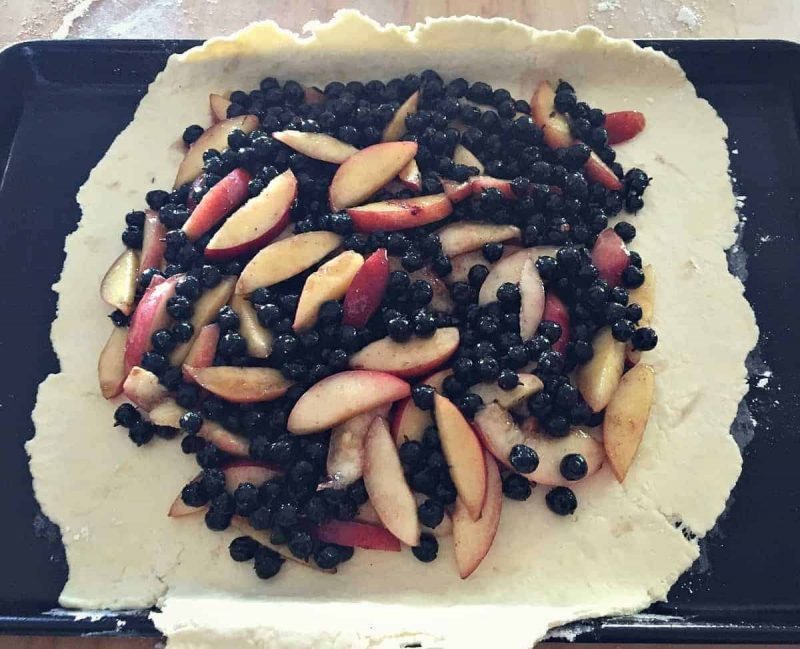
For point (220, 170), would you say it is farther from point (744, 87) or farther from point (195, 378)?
point (744, 87)

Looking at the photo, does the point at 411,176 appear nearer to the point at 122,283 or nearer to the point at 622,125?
the point at 622,125

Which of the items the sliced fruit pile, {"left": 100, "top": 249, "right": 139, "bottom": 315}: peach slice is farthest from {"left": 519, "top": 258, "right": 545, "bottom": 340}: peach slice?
{"left": 100, "top": 249, "right": 139, "bottom": 315}: peach slice

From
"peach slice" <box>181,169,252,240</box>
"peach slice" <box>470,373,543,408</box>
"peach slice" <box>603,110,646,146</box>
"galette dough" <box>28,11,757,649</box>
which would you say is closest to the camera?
"galette dough" <box>28,11,757,649</box>

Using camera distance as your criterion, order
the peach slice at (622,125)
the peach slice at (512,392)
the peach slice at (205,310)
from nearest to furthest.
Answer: the peach slice at (512,392)
the peach slice at (205,310)
the peach slice at (622,125)

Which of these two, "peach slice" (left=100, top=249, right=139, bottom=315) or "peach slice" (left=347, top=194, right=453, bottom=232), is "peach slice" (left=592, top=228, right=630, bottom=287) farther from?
"peach slice" (left=100, top=249, right=139, bottom=315)

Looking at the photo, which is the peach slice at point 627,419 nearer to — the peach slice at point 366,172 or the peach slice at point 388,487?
the peach slice at point 388,487

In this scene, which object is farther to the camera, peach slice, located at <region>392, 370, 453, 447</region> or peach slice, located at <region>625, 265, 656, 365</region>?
peach slice, located at <region>625, 265, 656, 365</region>

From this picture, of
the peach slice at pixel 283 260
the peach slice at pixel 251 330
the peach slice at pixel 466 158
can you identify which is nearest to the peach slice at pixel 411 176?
the peach slice at pixel 466 158
